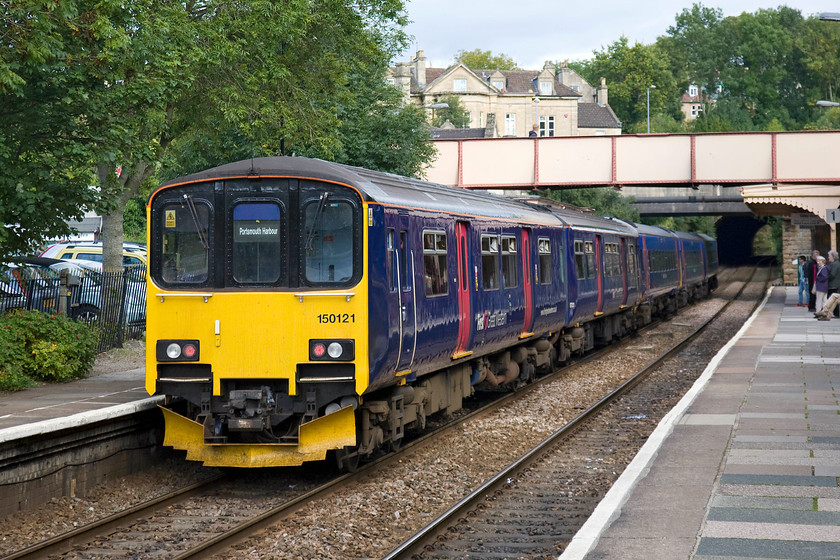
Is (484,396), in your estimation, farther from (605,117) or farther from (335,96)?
(605,117)

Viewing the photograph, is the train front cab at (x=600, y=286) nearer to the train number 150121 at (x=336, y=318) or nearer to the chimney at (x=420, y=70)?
the train number 150121 at (x=336, y=318)

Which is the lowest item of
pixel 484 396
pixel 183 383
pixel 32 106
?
pixel 484 396

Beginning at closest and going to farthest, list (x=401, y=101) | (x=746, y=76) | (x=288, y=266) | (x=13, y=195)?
(x=288, y=266), (x=13, y=195), (x=401, y=101), (x=746, y=76)

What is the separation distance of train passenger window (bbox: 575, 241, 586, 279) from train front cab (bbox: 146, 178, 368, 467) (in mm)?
10615

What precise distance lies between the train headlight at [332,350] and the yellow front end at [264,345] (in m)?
0.03

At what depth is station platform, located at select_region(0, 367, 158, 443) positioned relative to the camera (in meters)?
9.31

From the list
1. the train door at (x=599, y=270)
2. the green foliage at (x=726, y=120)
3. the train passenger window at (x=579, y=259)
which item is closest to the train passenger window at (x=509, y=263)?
the train passenger window at (x=579, y=259)

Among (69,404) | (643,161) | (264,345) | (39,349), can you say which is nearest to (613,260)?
(643,161)

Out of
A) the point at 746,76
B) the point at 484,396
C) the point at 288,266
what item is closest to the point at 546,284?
the point at 484,396

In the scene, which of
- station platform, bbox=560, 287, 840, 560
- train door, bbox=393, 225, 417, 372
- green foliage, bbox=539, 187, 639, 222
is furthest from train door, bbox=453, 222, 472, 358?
green foliage, bbox=539, 187, 639, 222

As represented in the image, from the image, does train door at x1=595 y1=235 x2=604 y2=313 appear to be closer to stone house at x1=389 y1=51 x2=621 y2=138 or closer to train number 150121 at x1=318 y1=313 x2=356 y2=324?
train number 150121 at x1=318 y1=313 x2=356 y2=324

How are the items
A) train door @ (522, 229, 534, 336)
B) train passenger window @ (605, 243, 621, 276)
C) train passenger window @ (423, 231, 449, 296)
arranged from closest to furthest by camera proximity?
train passenger window @ (423, 231, 449, 296), train door @ (522, 229, 534, 336), train passenger window @ (605, 243, 621, 276)

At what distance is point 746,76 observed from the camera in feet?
374

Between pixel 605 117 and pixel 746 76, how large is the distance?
1817 centimetres
